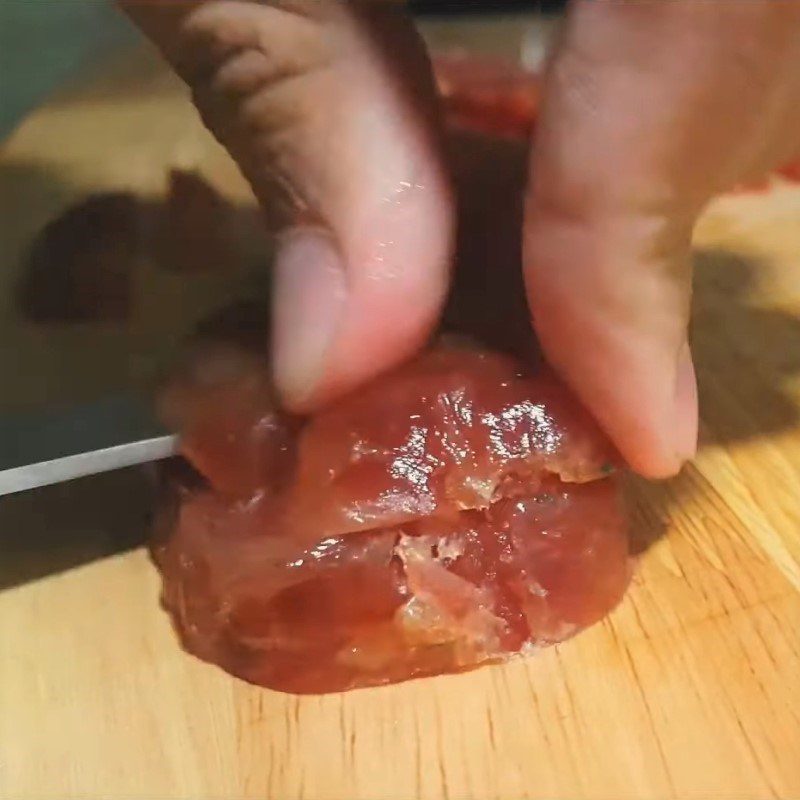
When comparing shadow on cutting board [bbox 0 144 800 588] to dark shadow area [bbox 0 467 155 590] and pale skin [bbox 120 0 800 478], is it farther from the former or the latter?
pale skin [bbox 120 0 800 478]

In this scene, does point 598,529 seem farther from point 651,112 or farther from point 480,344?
point 651,112

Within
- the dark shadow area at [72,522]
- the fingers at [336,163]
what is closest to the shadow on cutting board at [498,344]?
the dark shadow area at [72,522]

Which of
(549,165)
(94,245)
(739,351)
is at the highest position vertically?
(549,165)

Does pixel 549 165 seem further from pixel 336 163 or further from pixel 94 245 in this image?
pixel 94 245

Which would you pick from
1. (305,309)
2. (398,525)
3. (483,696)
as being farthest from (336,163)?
(483,696)

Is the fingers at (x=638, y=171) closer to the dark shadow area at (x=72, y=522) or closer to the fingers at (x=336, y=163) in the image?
the fingers at (x=336, y=163)
